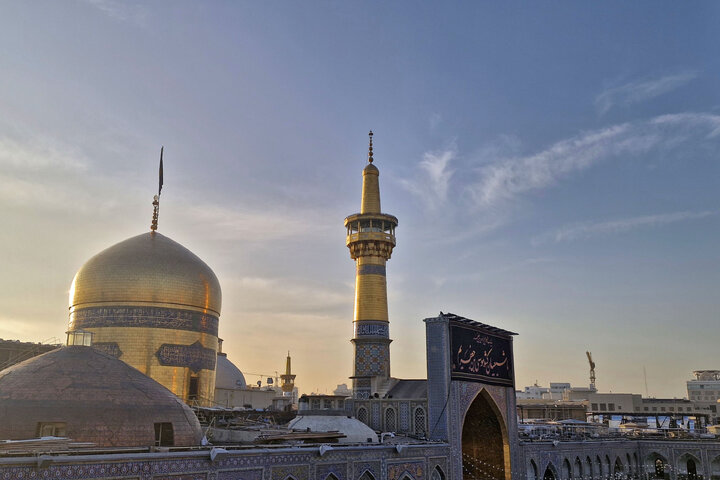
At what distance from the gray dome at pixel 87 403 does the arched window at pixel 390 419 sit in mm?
10107

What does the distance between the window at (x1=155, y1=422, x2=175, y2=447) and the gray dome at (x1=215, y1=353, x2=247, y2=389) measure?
82.2ft

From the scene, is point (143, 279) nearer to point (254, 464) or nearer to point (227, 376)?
point (254, 464)

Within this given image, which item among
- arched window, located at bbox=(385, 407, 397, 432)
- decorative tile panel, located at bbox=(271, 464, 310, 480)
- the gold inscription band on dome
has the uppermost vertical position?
the gold inscription band on dome

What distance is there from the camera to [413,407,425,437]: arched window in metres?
24.1

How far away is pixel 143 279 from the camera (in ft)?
87.7

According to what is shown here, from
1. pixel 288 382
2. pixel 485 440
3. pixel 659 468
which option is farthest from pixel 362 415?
pixel 288 382

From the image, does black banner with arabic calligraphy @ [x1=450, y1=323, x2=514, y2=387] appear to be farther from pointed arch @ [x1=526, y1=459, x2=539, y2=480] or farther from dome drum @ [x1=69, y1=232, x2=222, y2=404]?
dome drum @ [x1=69, y1=232, x2=222, y2=404]

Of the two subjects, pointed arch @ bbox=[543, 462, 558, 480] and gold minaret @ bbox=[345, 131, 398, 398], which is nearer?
pointed arch @ bbox=[543, 462, 558, 480]

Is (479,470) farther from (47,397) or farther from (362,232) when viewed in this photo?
(47,397)

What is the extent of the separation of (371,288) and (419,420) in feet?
24.6

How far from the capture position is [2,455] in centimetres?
1149

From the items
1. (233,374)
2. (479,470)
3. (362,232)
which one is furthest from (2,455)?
(233,374)

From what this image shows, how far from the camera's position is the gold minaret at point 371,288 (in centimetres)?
2856

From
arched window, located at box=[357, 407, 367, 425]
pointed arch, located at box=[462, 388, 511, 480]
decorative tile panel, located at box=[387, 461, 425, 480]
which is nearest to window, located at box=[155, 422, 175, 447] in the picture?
decorative tile panel, located at box=[387, 461, 425, 480]
